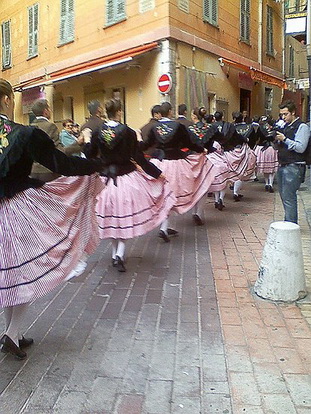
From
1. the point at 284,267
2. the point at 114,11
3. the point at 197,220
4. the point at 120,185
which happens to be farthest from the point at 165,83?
the point at 284,267

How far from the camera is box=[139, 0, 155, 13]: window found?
12.8 meters

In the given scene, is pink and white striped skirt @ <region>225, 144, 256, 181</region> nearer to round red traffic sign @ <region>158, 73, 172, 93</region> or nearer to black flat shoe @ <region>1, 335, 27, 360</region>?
round red traffic sign @ <region>158, 73, 172, 93</region>

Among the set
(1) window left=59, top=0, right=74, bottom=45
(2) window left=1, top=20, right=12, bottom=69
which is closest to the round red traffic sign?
(1) window left=59, top=0, right=74, bottom=45

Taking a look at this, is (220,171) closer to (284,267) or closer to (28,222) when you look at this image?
(284,267)

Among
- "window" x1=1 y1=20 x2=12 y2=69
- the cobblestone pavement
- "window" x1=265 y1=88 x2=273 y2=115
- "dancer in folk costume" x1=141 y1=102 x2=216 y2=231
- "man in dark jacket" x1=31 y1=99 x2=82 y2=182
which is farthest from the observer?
"window" x1=1 y1=20 x2=12 y2=69

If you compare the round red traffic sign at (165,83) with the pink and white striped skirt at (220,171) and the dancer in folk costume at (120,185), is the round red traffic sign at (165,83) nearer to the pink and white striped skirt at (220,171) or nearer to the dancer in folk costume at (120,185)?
the pink and white striped skirt at (220,171)


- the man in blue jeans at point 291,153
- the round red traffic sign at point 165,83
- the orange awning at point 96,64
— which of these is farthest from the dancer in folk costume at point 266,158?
the man in blue jeans at point 291,153

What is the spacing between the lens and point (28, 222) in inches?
117

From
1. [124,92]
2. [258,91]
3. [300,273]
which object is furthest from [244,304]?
[258,91]

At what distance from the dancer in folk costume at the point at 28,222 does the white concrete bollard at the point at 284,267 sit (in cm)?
174

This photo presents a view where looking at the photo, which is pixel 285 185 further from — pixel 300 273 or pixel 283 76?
pixel 283 76

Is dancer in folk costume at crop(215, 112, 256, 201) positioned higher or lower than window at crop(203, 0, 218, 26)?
lower

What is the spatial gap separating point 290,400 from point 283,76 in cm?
2057

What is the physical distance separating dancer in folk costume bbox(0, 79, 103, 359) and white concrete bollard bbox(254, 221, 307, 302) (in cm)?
174
